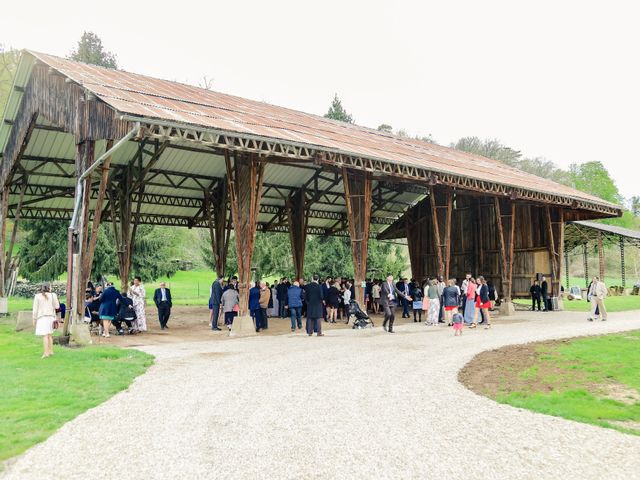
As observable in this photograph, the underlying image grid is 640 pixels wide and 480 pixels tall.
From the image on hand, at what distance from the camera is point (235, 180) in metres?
15.6

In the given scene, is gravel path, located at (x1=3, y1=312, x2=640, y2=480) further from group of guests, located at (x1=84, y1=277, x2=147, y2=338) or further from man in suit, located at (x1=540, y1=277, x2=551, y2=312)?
man in suit, located at (x1=540, y1=277, x2=551, y2=312)

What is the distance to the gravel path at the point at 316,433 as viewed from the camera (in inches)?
175

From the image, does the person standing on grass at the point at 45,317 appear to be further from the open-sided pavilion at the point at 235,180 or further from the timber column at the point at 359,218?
the timber column at the point at 359,218

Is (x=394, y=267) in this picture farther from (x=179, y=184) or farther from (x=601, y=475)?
(x=601, y=475)

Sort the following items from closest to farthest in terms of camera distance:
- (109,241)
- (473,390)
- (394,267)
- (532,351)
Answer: (473,390) < (532,351) < (109,241) < (394,267)

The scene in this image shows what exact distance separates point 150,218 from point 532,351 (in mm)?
19767

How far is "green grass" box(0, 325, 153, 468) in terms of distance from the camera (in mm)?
5543

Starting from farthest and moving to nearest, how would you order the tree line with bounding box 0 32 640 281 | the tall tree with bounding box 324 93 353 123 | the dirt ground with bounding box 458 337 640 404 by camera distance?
the tall tree with bounding box 324 93 353 123
the tree line with bounding box 0 32 640 281
the dirt ground with bounding box 458 337 640 404

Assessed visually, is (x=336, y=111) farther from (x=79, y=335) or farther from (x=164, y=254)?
(x=79, y=335)

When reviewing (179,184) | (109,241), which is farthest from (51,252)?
(179,184)

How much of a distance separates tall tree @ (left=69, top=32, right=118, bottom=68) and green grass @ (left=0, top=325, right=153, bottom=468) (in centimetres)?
4516

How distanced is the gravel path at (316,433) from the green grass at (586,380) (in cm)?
50

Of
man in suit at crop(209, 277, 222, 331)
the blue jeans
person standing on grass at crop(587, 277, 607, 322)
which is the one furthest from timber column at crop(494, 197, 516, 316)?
man in suit at crop(209, 277, 222, 331)

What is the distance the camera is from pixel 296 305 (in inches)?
627
